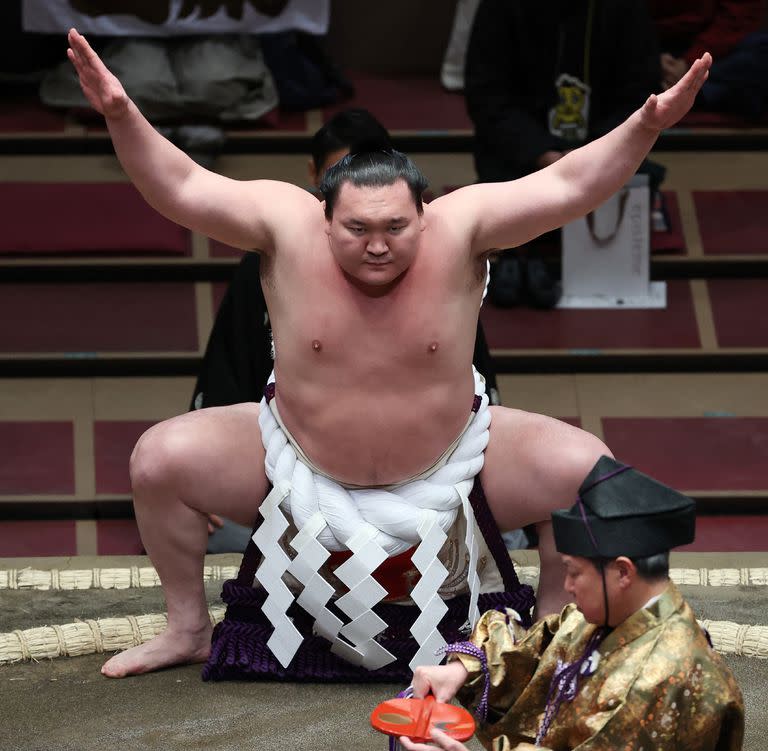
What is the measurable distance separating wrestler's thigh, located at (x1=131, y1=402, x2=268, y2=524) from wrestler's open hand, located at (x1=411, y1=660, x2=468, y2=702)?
0.72 meters

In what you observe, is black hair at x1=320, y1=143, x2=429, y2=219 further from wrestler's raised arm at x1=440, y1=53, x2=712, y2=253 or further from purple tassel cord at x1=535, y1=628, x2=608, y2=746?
purple tassel cord at x1=535, y1=628, x2=608, y2=746

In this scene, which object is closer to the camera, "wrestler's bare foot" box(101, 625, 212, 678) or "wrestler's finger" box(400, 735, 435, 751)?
"wrestler's finger" box(400, 735, 435, 751)

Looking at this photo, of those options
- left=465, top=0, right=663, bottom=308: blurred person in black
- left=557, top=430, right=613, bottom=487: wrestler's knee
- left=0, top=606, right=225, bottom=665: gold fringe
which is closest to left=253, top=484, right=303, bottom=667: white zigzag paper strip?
left=0, top=606, right=225, bottom=665: gold fringe

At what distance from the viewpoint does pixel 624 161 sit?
2.71 m

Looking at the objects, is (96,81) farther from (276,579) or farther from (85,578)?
(85,578)

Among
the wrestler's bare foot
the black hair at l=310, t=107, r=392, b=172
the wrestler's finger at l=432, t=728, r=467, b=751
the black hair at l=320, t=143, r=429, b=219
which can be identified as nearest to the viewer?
the wrestler's finger at l=432, t=728, r=467, b=751

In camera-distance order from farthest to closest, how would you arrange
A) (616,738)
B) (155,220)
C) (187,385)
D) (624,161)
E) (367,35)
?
(367,35) < (155,220) < (187,385) < (624,161) < (616,738)

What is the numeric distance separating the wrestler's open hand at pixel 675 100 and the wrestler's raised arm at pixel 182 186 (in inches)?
24.2

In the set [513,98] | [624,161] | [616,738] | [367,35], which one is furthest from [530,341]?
[616,738]

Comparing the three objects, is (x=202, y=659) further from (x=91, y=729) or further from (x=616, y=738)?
(x=616, y=738)

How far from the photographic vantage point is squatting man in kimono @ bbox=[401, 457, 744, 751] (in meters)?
2.10

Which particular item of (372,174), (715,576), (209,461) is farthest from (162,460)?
(715,576)

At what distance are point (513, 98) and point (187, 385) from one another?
4.07 feet

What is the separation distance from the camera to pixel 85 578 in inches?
133
